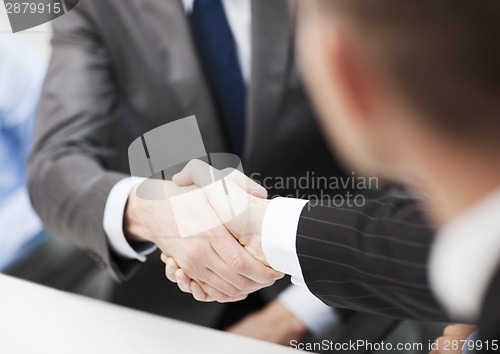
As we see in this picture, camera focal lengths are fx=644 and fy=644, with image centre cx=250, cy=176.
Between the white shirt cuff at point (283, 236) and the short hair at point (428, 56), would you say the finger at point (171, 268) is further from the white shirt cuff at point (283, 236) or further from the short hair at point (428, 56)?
the short hair at point (428, 56)

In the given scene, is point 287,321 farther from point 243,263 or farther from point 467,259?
point 467,259

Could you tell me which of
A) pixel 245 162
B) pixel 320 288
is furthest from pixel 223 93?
pixel 320 288

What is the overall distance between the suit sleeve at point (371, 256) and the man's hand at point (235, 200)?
0.05 meters

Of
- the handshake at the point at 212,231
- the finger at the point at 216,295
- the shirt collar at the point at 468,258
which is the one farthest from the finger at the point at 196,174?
the shirt collar at the point at 468,258

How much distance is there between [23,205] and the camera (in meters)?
0.85

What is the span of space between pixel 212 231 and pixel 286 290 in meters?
0.10

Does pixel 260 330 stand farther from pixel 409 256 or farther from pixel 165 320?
pixel 409 256

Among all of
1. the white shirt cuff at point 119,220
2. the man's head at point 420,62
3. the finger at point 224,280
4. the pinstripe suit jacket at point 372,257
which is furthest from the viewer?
the white shirt cuff at point 119,220

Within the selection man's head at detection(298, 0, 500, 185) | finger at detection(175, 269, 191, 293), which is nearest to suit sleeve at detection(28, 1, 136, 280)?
finger at detection(175, 269, 191, 293)

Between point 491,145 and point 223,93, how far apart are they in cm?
40

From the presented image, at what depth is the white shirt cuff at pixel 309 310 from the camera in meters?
0.63

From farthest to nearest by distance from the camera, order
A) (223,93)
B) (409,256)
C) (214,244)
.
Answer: (223,93)
(214,244)
(409,256)

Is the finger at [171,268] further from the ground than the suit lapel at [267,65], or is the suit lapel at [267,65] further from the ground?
the suit lapel at [267,65]

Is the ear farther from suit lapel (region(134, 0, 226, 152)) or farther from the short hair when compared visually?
suit lapel (region(134, 0, 226, 152))
